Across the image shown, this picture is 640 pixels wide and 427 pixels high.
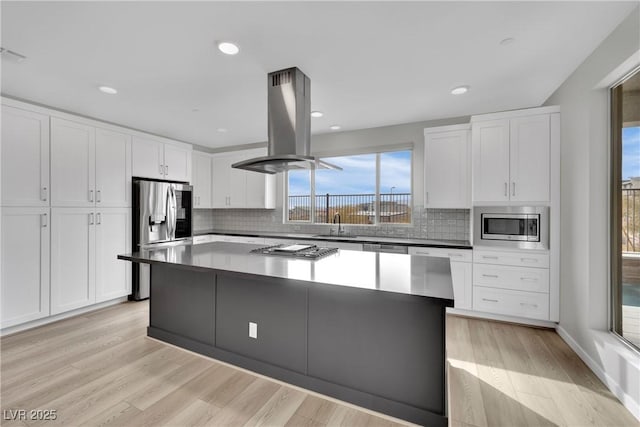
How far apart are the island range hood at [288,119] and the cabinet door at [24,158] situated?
7.58 ft

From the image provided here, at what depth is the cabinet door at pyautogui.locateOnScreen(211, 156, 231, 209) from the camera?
5354 mm

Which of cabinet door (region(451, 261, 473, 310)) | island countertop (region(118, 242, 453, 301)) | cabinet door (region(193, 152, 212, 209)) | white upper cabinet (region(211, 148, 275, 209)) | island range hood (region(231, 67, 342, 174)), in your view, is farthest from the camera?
cabinet door (region(193, 152, 212, 209))

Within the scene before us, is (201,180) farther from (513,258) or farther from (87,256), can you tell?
(513,258)

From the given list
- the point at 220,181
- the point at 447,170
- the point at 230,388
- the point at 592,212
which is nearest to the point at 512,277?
the point at 592,212

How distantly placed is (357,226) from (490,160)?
6.63ft

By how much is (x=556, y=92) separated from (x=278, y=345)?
12.0 ft

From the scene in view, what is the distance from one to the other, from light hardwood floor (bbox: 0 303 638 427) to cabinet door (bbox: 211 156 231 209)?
292 centimetres

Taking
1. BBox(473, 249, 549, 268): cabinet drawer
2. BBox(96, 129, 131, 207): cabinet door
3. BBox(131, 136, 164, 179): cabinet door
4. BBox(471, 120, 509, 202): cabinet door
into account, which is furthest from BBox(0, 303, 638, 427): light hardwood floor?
BBox(131, 136, 164, 179): cabinet door

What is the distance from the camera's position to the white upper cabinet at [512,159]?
10.0 ft

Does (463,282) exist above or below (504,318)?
above

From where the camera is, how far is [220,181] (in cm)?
542

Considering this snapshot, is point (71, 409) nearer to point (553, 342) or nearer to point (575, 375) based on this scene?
point (575, 375)

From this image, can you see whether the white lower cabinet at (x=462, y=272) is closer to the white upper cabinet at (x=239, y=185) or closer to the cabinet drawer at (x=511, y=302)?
the cabinet drawer at (x=511, y=302)

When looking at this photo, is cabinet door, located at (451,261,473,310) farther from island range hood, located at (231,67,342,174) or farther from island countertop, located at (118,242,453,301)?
island range hood, located at (231,67,342,174)
